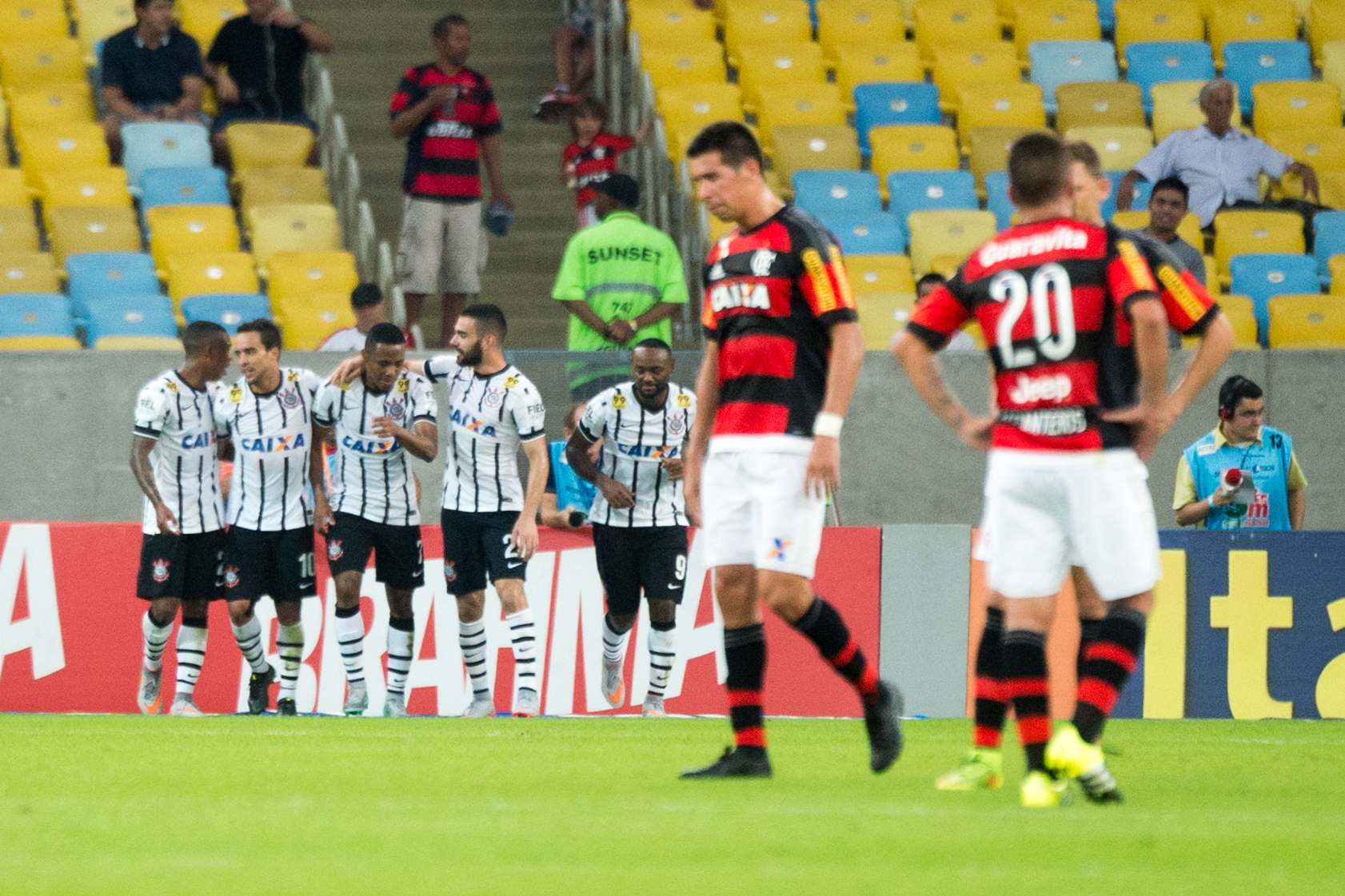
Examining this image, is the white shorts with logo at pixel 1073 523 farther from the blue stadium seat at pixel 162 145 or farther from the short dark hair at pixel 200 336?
the blue stadium seat at pixel 162 145

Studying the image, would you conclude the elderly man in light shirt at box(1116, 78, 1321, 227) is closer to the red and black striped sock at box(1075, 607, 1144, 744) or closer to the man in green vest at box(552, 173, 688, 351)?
the man in green vest at box(552, 173, 688, 351)

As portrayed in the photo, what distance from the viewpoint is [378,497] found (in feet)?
38.1

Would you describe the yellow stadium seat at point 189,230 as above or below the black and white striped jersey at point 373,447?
above

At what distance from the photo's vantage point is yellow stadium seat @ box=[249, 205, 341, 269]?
15.0 meters

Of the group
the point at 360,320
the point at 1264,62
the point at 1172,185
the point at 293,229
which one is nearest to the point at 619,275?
the point at 360,320

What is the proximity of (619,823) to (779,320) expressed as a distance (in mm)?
1961

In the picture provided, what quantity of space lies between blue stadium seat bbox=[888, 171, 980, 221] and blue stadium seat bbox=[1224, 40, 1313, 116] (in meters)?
3.28

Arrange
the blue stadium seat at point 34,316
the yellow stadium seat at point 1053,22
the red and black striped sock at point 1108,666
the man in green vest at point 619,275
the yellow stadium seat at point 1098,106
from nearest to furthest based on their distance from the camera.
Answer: the red and black striped sock at point 1108,666, the man in green vest at point 619,275, the blue stadium seat at point 34,316, the yellow stadium seat at point 1098,106, the yellow stadium seat at point 1053,22

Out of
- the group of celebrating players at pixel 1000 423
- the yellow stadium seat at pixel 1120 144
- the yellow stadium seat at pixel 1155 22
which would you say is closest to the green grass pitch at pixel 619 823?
the group of celebrating players at pixel 1000 423

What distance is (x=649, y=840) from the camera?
190 inches

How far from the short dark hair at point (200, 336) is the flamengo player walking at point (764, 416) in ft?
19.1

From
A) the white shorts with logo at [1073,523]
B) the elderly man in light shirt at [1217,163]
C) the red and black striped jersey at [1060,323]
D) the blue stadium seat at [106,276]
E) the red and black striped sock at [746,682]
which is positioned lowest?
the red and black striped sock at [746,682]

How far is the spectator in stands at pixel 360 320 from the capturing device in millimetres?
12945

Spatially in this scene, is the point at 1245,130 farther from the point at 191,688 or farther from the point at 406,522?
the point at 191,688
